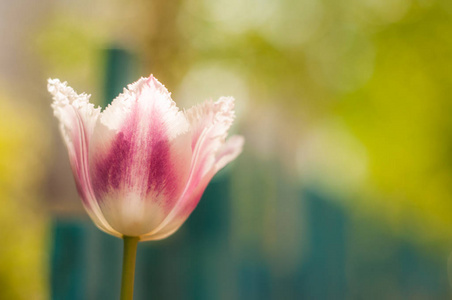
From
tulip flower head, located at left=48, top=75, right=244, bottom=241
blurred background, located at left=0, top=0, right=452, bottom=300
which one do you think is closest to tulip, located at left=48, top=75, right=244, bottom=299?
tulip flower head, located at left=48, top=75, right=244, bottom=241

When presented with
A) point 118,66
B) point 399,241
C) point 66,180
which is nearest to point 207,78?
point 118,66

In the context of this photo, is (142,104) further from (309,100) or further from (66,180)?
(309,100)

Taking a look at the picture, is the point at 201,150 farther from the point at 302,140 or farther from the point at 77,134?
the point at 302,140

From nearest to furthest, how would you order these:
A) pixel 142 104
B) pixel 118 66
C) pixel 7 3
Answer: pixel 142 104, pixel 7 3, pixel 118 66

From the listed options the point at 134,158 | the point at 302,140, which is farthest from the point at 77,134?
the point at 302,140

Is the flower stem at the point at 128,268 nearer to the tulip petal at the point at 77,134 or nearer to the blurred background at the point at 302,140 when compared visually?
the tulip petal at the point at 77,134

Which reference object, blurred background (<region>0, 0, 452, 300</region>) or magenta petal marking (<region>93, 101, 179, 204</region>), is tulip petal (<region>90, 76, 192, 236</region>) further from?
blurred background (<region>0, 0, 452, 300</region>)

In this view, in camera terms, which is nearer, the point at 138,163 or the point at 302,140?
the point at 138,163
